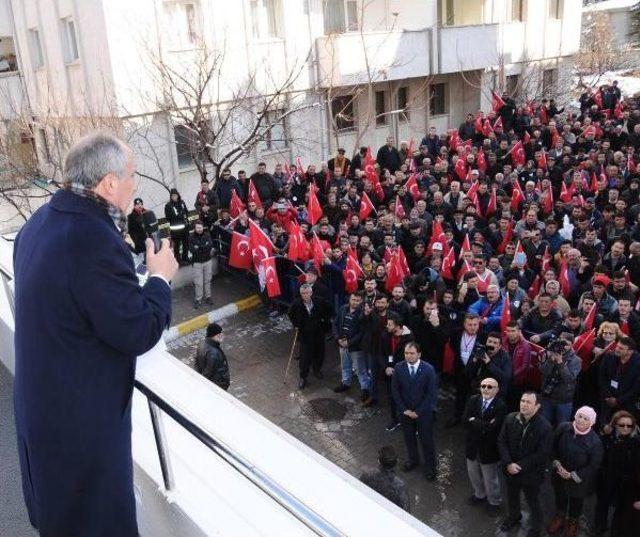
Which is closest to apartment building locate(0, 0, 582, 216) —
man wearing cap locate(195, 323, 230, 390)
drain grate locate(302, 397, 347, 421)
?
drain grate locate(302, 397, 347, 421)

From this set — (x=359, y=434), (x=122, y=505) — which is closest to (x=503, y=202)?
(x=359, y=434)

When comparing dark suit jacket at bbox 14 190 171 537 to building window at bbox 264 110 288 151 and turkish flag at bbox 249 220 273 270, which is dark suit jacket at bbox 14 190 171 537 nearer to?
turkish flag at bbox 249 220 273 270

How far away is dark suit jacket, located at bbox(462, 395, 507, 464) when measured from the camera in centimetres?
642

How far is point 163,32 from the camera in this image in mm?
16781

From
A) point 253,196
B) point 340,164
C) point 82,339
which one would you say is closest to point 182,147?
point 340,164

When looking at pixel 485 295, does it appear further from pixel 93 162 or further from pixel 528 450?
pixel 93 162

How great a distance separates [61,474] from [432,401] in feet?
19.7

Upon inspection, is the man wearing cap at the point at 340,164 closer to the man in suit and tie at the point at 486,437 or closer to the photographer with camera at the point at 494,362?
the photographer with camera at the point at 494,362

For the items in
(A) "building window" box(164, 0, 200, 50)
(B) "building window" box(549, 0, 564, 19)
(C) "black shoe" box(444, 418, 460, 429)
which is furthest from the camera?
(B) "building window" box(549, 0, 564, 19)

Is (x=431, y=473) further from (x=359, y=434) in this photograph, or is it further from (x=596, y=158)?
(x=596, y=158)

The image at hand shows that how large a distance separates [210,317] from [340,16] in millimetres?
14403

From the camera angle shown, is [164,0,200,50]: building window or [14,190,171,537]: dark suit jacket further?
[164,0,200,50]: building window

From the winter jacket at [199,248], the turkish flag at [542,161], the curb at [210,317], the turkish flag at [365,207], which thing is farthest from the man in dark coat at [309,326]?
the turkish flag at [542,161]

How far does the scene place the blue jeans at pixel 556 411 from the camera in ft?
22.3
